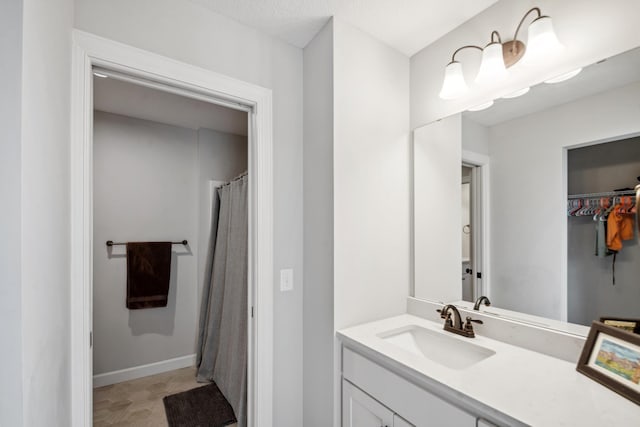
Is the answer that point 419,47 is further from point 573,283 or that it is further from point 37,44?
point 37,44

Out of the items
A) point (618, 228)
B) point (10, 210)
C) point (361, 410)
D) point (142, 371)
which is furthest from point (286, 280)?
point (142, 371)

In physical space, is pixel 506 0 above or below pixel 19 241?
above

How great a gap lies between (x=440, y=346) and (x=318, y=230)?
0.81 m

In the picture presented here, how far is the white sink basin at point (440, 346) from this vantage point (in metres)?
1.27

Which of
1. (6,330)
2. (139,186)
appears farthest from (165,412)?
(6,330)

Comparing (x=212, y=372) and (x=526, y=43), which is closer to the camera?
(x=526, y=43)

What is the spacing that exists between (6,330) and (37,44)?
651 millimetres

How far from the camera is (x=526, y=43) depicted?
1.28 metres

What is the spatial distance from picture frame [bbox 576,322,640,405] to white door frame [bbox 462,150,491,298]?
449mm

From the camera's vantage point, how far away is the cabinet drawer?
95 centimetres

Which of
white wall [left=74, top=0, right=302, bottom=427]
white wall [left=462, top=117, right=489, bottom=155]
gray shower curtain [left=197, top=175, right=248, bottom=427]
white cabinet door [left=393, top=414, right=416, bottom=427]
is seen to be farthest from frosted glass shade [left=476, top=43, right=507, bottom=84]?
gray shower curtain [left=197, top=175, right=248, bottom=427]

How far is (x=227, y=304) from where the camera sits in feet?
7.83

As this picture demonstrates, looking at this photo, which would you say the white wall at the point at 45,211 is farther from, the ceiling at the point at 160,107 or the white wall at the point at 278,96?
the ceiling at the point at 160,107

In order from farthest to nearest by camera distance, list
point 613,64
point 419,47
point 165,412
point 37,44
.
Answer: point 165,412, point 419,47, point 613,64, point 37,44
